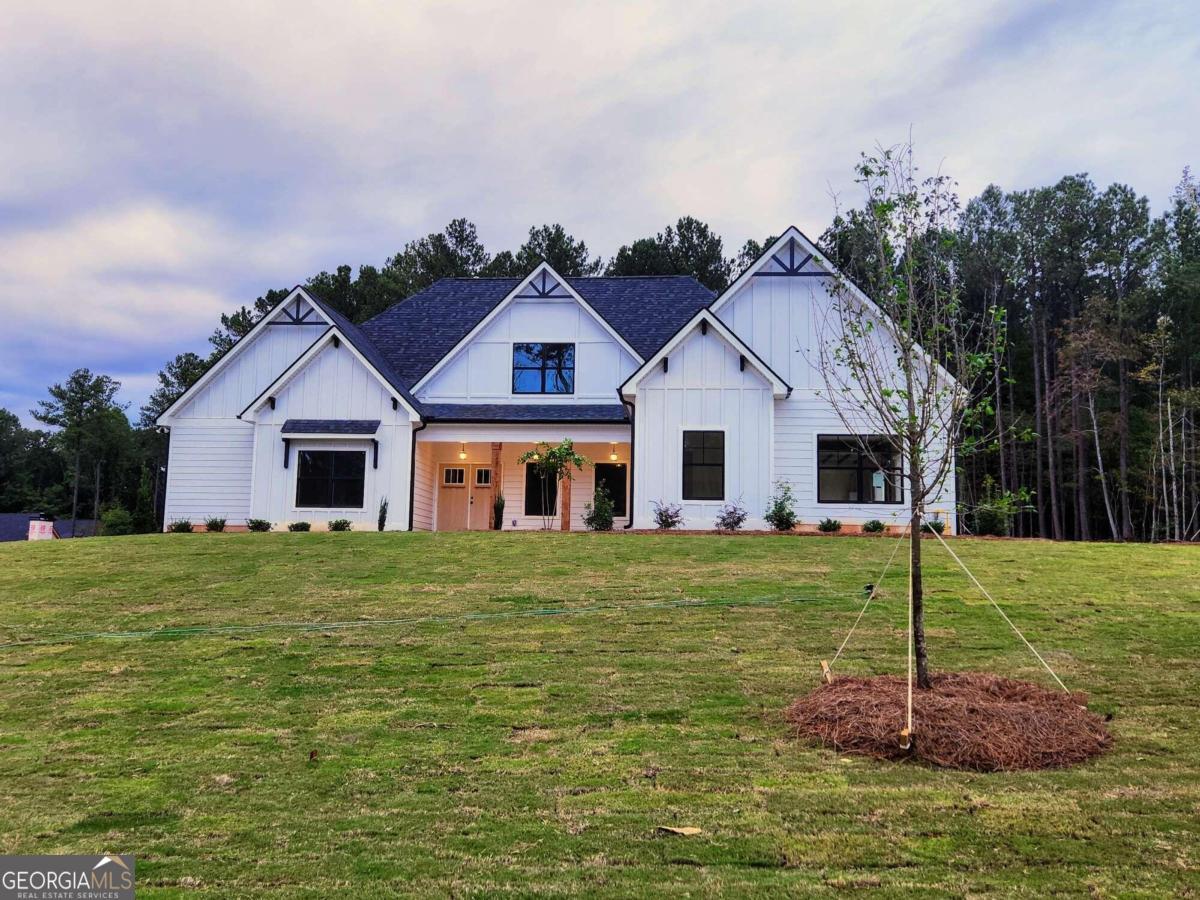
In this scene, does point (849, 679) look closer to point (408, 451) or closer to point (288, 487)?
point (408, 451)

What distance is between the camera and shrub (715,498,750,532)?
18109 mm

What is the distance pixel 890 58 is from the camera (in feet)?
41.4

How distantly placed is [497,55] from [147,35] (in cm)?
617

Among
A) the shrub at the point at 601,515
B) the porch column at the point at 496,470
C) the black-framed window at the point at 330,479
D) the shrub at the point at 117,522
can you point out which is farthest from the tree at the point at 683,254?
the shrub at the point at 117,522

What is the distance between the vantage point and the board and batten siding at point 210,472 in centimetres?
2036

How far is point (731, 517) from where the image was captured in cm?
1822

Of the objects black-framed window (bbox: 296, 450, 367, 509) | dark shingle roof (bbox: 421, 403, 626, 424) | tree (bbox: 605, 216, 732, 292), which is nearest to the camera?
black-framed window (bbox: 296, 450, 367, 509)

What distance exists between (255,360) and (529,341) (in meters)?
7.29

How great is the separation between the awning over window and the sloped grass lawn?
300 inches

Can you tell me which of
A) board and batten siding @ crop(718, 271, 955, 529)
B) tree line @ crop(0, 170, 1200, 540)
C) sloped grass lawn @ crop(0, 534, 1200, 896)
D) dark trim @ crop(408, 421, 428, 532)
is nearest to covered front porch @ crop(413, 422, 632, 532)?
dark trim @ crop(408, 421, 428, 532)

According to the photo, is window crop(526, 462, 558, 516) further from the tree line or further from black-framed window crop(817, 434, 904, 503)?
the tree line

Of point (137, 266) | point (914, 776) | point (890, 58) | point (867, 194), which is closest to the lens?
point (914, 776)

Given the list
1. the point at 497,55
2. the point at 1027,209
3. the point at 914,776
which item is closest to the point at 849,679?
the point at 914,776

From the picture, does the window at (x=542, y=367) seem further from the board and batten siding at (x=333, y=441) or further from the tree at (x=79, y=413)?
the tree at (x=79, y=413)
